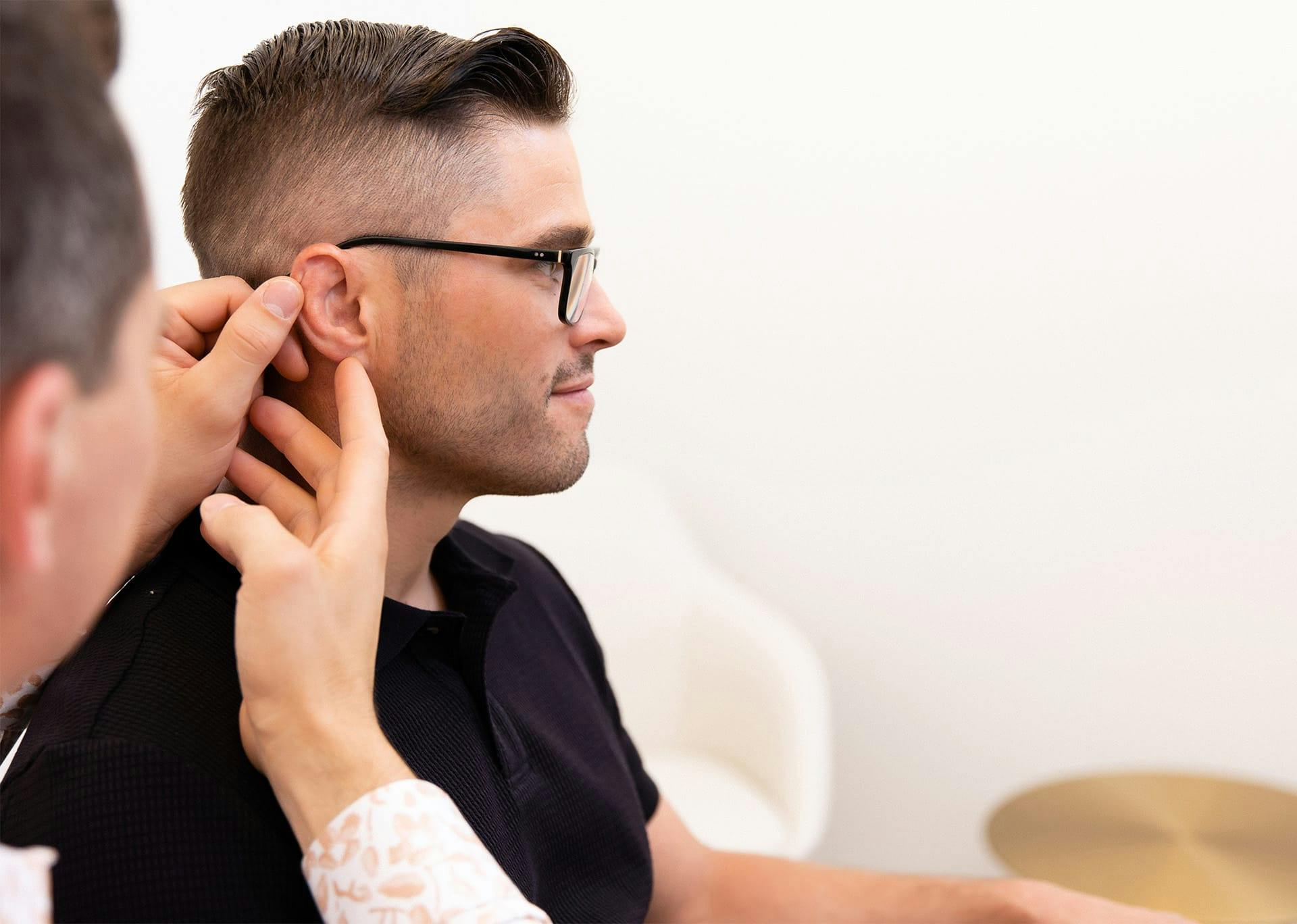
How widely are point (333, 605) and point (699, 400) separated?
7.16 ft

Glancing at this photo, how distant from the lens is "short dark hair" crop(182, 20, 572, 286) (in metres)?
1.26

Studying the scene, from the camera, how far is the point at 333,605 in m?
0.89

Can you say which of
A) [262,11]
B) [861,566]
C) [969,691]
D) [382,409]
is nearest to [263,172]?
[382,409]

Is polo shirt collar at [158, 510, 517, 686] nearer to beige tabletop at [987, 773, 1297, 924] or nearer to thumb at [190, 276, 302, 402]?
thumb at [190, 276, 302, 402]

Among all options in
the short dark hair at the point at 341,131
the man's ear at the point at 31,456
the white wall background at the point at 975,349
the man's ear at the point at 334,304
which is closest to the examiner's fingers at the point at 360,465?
the man's ear at the point at 334,304

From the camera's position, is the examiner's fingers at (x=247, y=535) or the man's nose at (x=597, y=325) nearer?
the examiner's fingers at (x=247, y=535)

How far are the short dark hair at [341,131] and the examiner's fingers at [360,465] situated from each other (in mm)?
219

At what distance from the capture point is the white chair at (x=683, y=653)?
2477 millimetres

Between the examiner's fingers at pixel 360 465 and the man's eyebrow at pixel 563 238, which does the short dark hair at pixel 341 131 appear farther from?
the examiner's fingers at pixel 360 465

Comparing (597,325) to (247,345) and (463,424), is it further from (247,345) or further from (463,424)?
(247,345)

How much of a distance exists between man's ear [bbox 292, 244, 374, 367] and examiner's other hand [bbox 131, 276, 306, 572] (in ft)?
0.21

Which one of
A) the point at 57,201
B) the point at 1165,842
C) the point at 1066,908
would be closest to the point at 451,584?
the point at 1066,908

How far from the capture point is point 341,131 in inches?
49.8

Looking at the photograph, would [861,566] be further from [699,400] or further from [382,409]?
[382,409]
